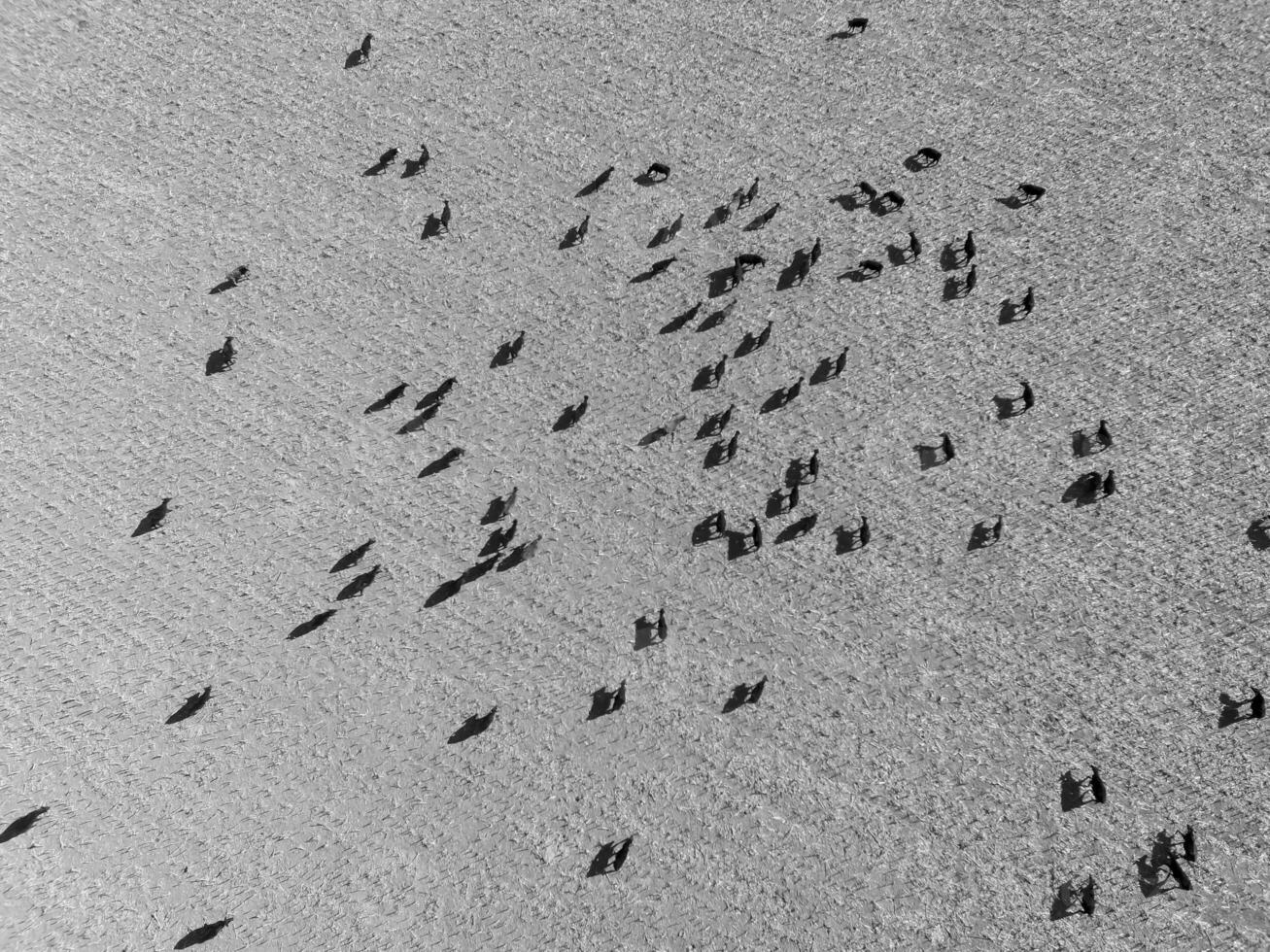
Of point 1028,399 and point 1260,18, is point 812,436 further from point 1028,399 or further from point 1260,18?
point 1260,18

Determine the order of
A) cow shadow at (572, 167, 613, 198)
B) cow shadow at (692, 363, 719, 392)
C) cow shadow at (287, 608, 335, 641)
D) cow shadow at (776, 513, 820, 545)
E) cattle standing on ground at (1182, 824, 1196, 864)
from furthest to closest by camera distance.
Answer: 1. cow shadow at (572, 167, 613, 198)
2. cow shadow at (692, 363, 719, 392)
3. cow shadow at (776, 513, 820, 545)
4. cow shadow at (287, 608, 335, 641)
5. cattle standing on ground at (1182, 824, 1196, 864)

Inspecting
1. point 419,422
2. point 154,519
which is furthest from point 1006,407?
point 154,519

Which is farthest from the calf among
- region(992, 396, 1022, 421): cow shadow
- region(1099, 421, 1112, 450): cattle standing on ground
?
region(1099, 421, 1112, 450): cattle standing on ground

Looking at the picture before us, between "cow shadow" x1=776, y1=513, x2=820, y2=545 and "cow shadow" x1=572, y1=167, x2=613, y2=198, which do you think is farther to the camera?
"cow shadow" x1=572, y1=167, x2=613, y2=198

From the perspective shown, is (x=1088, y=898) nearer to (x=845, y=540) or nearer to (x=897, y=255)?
(x=845, y=540)

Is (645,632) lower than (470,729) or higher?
higher

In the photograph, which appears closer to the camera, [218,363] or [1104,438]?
[1104,438]

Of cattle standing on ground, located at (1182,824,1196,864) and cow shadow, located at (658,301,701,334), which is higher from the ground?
cow shadow, located at (658,301,701,334)

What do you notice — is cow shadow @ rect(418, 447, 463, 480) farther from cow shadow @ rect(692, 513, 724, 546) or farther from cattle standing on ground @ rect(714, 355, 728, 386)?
cattle standing on ground @ rect(714, 355, 728, 386)

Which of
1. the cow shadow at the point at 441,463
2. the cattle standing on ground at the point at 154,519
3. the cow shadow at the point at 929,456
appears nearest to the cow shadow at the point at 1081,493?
the cow shadow at the point at 929,456
